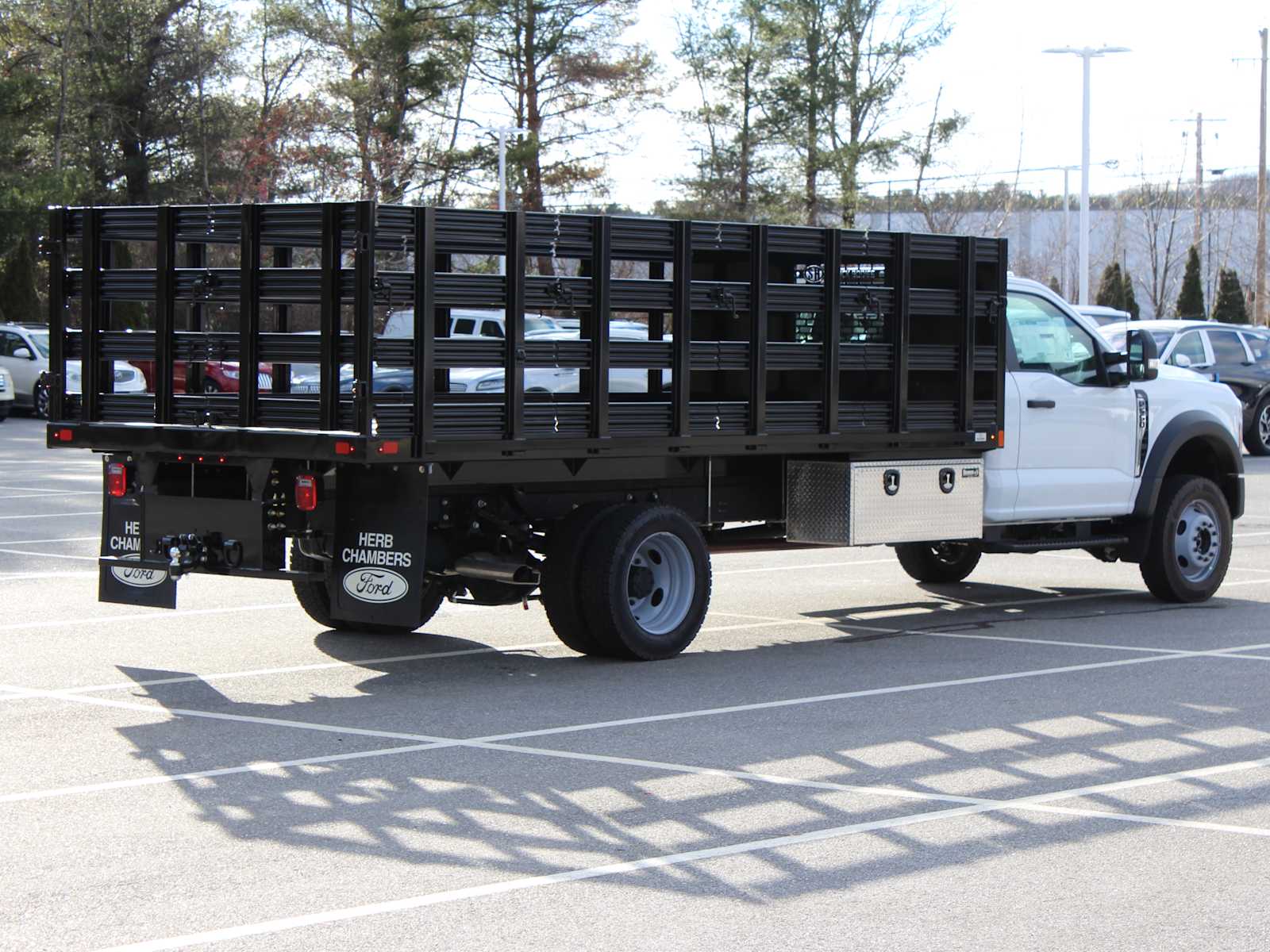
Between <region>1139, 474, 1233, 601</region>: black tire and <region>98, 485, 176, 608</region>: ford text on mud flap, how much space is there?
6862mm

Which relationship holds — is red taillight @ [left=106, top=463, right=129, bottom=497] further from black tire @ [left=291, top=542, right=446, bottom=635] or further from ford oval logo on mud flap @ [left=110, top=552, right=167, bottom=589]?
black tire @ [left=291, top=542, right=446, bottom=635]

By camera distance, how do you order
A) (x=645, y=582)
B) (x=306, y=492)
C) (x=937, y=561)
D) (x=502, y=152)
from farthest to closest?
(x=502, y=152) → (x=937, y=561) → (x=645, y=582) → (x=306, y=492)

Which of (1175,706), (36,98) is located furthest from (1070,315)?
(36,98)

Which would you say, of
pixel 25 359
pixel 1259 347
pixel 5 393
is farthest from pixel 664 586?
pixel 25 359

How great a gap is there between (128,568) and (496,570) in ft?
6.49

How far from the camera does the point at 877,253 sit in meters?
10.7

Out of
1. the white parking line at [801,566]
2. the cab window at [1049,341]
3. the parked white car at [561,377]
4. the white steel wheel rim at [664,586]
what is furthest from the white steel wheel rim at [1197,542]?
the parked white car at [561,377]

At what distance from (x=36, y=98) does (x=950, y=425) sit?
144 ft

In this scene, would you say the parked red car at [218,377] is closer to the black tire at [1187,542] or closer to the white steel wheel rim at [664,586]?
the white steel wheel rim at [664,586]

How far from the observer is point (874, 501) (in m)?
10.9

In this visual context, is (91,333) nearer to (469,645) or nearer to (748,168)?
(469,645)

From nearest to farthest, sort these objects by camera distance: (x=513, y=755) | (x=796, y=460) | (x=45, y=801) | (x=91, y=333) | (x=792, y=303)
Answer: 1. (x=45, y=801)
2. (x=513, y=755)
3. (x=91, y=333)
4. (x=792, y=303)
5. (x=796, y=460)

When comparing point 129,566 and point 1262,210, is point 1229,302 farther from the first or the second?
point 129,566

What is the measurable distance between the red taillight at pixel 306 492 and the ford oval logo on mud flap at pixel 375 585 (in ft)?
1.39
